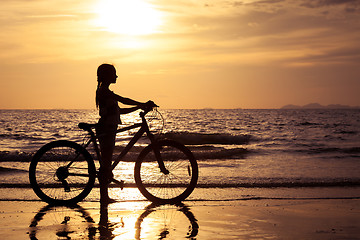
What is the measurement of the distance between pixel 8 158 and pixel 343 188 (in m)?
11.6

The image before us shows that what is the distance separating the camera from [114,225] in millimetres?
4941

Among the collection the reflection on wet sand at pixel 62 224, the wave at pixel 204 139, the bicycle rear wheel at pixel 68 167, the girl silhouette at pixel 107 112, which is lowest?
the wave at pixel 204 139

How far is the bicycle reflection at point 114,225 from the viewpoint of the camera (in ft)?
14.9

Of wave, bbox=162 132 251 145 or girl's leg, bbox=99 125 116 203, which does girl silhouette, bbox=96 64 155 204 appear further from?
wave, bbox=162 132 251 145

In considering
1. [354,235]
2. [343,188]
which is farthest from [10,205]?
[343,188]

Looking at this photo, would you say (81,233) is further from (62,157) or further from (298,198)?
(298,198)

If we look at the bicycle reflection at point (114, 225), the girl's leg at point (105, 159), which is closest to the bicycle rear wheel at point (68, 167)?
the girl's leg at point (105, 159)

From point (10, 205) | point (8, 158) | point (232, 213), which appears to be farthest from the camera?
point (8, 158)

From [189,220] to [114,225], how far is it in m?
0.94

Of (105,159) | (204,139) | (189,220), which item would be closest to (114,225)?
(189,220)

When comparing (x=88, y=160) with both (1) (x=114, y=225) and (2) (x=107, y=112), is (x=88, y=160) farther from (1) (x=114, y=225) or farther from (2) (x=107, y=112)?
(1) (x=114, y=225)

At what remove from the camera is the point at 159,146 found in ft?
21.8

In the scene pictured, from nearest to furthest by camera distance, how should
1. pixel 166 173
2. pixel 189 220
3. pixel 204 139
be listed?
1. pixel 189 220
2. pixel 166 173
3. pixel 204 139

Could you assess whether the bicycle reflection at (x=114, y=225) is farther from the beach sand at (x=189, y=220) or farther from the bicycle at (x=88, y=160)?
the bicycle at (x=88, y=160)
